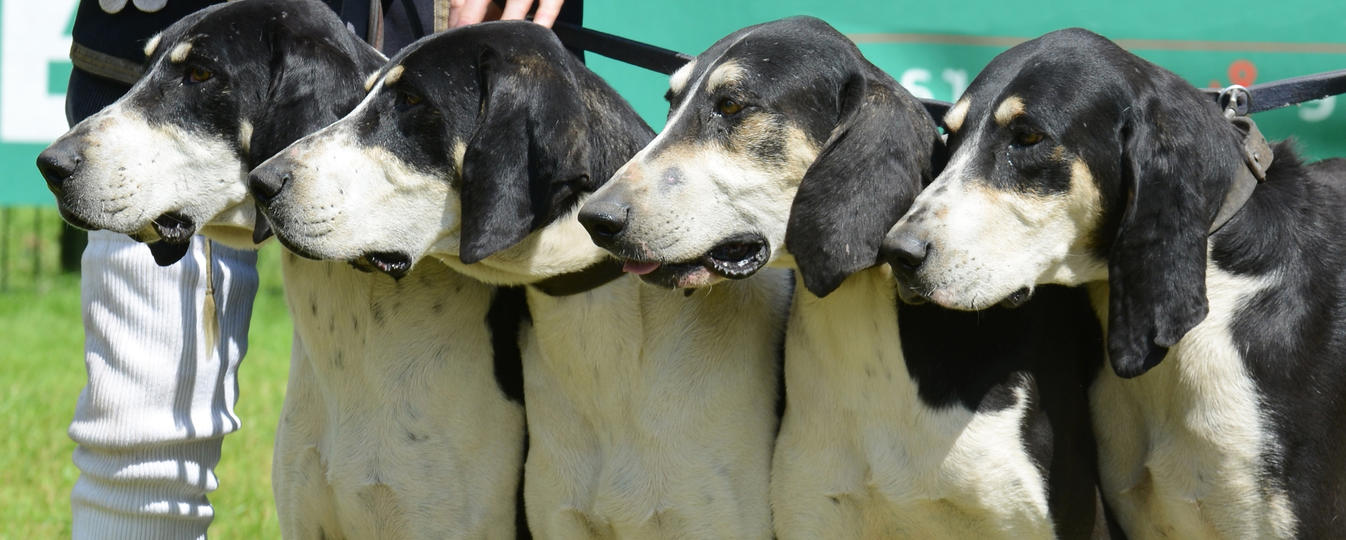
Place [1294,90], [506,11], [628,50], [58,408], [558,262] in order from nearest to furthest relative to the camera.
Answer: [558,262] < [1294,90] < [506,11] < [628,50] < [58,408]

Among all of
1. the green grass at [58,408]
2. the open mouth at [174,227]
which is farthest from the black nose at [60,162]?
the green grass at [58,408]

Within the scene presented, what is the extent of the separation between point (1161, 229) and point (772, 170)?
918mm

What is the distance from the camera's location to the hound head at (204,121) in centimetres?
379

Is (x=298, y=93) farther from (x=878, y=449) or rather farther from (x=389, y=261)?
(x=878, y=449)

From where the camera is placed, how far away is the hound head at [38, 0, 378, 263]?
3.79 meters

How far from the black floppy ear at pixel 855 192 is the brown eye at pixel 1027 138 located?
0.26 metres

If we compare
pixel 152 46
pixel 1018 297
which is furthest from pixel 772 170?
pixel 152 46

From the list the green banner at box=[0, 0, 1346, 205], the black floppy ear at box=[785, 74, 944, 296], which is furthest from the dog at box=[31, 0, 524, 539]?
the green banner at box=[0, 0, 1346, 205]

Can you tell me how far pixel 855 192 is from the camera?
3455mm

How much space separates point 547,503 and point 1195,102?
6.28ft

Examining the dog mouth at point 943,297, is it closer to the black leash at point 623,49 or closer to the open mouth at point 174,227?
the black leash at point 623,49

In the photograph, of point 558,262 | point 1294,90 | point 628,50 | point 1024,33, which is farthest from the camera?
point 1024,33

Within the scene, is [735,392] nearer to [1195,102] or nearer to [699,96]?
[699,96]

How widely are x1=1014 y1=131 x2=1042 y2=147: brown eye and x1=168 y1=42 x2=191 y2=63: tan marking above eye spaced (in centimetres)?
216
